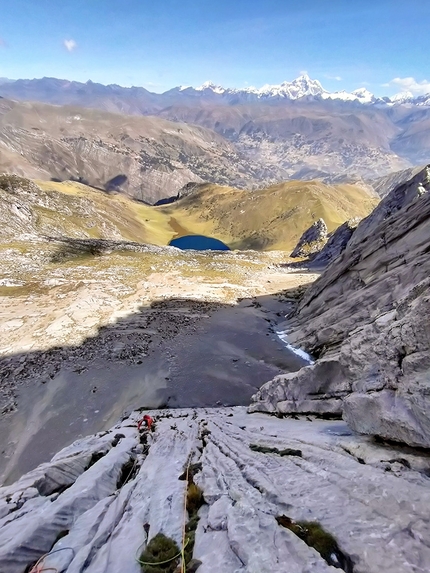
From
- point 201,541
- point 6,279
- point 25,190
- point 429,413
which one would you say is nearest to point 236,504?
point 201,541

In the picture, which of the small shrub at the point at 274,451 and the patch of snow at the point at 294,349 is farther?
the patch of snow at the point at 294,349

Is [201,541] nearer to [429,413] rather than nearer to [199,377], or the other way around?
[429,413]

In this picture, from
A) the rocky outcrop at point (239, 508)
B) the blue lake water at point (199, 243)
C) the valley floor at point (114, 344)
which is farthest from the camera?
the blue lake water at point (199, 243)

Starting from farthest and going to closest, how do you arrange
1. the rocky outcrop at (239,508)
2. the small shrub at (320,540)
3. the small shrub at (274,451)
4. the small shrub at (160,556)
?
the small shrub at (274,451) < the small shrub at (160,556) < the rocky outcrop at (239,508) < the small shrub at (320,540)

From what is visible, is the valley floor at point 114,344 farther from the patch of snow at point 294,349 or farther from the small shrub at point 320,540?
the small shrub at point 320,540

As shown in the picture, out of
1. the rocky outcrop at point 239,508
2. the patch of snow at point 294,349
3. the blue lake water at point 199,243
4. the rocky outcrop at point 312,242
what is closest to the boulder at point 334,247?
the rocky outcrop at point 312,242

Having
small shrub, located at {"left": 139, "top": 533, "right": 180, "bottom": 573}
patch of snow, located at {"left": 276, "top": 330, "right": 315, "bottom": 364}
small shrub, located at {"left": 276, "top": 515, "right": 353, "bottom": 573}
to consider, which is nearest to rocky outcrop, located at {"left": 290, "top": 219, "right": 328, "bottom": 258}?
patch of snow, located at {"left": 276, "top": 330, "right": 315, "bottom": 364}

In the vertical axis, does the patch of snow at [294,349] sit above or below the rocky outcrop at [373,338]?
below
